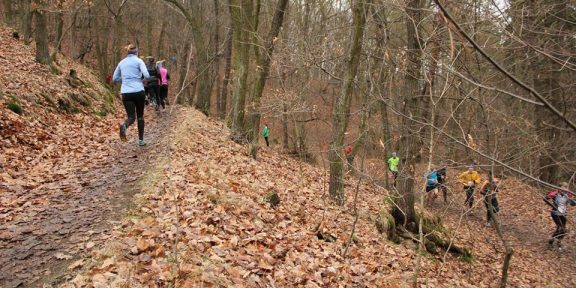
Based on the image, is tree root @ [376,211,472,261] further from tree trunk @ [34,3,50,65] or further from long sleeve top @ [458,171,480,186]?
tree trunk @ [34,3,50,65]

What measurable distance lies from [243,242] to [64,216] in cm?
228

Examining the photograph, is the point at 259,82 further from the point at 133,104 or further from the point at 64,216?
the point at 64,216

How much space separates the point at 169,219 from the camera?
17.8 feet

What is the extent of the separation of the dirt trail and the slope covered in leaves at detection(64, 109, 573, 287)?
0.25 meters

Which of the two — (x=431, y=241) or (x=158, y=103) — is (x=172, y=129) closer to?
(x=158, y=103)

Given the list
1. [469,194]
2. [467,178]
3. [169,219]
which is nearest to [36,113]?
[169,219]

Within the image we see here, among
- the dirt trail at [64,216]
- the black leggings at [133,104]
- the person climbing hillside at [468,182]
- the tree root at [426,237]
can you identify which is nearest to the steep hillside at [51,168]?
the dirt trail at [64,216]

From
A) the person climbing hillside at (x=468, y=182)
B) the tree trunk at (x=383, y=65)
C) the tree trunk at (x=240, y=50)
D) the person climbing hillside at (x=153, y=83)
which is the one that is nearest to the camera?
the tree trunk at (x=383, y=65)

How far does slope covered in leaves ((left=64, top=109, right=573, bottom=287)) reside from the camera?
430cm

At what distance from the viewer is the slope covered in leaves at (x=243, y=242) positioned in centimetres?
430

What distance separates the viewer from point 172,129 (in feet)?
37.6

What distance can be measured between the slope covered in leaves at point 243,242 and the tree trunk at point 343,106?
0.59m

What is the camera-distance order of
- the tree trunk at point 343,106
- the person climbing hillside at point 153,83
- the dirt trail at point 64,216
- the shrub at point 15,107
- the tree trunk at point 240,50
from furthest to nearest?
the person climbing hillside at point 153,83 → the tree trunk at point 240,50 → the tree trunk at point 343,106 → the shrub at point 15,107 → the dirt trail at point 64,216

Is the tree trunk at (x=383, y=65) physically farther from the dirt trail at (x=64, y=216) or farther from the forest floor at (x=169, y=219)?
the dirt trail at (x=64, y=216)
